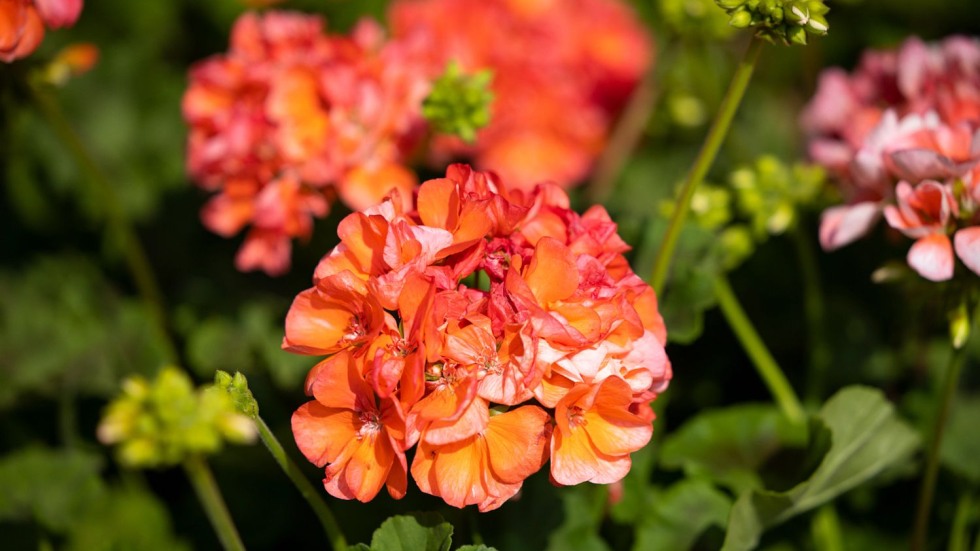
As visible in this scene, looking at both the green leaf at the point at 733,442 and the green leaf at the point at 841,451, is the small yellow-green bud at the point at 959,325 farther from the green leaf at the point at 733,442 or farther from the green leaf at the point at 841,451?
the green leaf at the point at 733,442

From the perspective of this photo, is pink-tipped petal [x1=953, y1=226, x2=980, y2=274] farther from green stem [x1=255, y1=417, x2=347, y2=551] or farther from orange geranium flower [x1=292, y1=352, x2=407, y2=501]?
green stem [x1=255, y1=417, x2=347, y2=551]

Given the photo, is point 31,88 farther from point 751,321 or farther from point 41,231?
point 751,321

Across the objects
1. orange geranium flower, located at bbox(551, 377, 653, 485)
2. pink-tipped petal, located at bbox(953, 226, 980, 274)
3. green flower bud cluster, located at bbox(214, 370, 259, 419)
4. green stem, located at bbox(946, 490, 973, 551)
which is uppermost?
pink-tipped petal, located at bbox(953, 226, 980, 274)

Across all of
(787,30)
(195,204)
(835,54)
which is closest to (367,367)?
(787,30)

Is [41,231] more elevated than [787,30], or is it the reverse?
[787,30]

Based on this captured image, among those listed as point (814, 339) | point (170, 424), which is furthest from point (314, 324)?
point (814, 339)

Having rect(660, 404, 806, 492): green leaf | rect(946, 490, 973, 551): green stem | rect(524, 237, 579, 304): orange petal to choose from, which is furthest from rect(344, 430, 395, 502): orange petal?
rect(946, 490, 973, 551): green stem

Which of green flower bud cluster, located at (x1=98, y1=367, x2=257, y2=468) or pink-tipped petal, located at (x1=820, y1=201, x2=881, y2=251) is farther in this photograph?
pink-tipped petal, located at (x1=820, y1=201, x2=881, y2=251)
